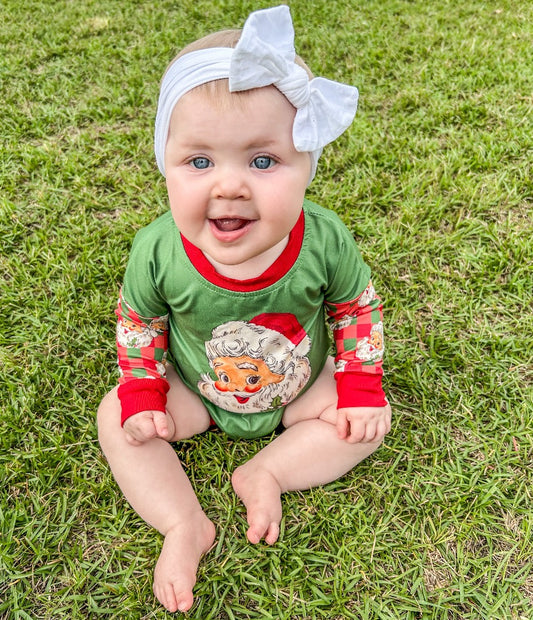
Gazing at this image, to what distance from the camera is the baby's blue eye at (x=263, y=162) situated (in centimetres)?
132

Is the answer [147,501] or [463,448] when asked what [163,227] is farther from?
[463,448]

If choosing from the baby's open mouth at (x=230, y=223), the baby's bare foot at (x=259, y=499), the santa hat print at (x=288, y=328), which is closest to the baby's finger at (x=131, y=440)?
the baby's bare foot at (x=259, y=499)

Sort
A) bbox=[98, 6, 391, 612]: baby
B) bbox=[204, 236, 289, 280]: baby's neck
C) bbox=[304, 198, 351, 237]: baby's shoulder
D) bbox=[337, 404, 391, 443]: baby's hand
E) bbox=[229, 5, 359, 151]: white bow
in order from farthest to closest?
bbox=[337, 404, 391, 443]: baby's hand, bbox=[304, 198, 351, 237]: baby's shoulder, bbox=[204, 236, 289, 280]: baby's neck, bbox=[98, 6, 391, 612]: baby, bbox=[229, 5, 359, 151]: white bow

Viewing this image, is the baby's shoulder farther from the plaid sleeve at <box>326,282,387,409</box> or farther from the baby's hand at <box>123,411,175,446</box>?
the baby's hand at <box>123,411,175,446</box>

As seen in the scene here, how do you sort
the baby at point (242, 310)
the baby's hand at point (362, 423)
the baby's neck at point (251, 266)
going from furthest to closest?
1. the baby's hand at point (362, 423)
2. the baby's neck at point (251, 266)
3. the baby at point (242, 310)

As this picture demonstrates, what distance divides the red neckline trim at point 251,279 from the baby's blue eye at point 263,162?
306 mm

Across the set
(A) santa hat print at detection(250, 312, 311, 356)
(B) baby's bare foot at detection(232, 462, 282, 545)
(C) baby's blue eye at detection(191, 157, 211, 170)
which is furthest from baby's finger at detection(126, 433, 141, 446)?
(C) baby's blue eye at detection(191, 157, 211, 170)

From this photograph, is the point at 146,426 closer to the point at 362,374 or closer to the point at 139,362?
the point at 139,362

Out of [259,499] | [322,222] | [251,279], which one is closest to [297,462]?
[259,499]

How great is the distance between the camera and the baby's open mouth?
1370 mm

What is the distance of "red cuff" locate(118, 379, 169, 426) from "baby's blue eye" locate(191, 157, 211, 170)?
2.40 ft

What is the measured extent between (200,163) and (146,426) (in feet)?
2.66

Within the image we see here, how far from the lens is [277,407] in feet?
6.29

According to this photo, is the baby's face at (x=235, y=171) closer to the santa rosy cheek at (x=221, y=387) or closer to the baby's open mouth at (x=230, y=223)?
the baby's open mouth at (x=230, y=223)
